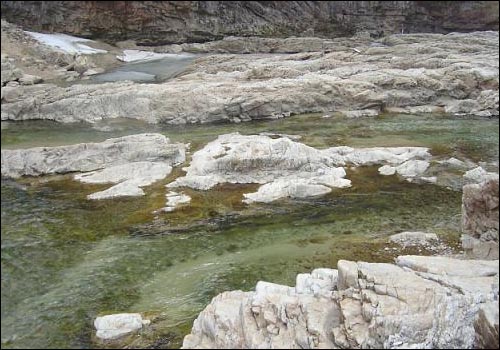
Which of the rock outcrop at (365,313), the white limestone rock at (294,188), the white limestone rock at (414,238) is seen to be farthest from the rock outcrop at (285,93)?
the rock outcrop at (365,313)

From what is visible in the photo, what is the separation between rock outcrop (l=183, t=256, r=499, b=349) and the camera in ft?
31.6

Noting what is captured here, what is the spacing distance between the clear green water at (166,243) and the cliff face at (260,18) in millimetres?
46635

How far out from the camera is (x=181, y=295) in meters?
14.7

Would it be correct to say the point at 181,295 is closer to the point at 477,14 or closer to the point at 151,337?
the point at 151,337

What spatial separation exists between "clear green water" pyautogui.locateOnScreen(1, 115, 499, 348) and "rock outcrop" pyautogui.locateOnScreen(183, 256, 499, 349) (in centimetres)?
228

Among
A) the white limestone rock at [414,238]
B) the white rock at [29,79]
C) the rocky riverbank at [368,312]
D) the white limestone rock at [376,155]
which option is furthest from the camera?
the white rock at [29,79]

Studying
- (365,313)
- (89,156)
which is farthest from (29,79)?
(365,313)

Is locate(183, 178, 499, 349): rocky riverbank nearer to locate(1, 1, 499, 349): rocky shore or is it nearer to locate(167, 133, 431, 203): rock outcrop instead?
locate(1, 1, 499, 349): rocky shore

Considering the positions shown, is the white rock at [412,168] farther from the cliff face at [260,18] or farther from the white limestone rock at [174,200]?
the cliff face at [260,18]

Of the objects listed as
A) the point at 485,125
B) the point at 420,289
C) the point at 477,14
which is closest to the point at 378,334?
the point at 420,289

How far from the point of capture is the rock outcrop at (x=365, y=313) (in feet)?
31.6

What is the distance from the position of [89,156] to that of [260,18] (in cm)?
5541

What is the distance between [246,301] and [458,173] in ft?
58.0

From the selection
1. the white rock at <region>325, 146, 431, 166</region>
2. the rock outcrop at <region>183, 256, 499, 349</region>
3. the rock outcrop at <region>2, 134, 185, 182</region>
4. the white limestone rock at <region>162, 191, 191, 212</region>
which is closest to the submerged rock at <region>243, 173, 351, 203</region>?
the white limestone rock at <region>162, 191, 191, 212</region>
